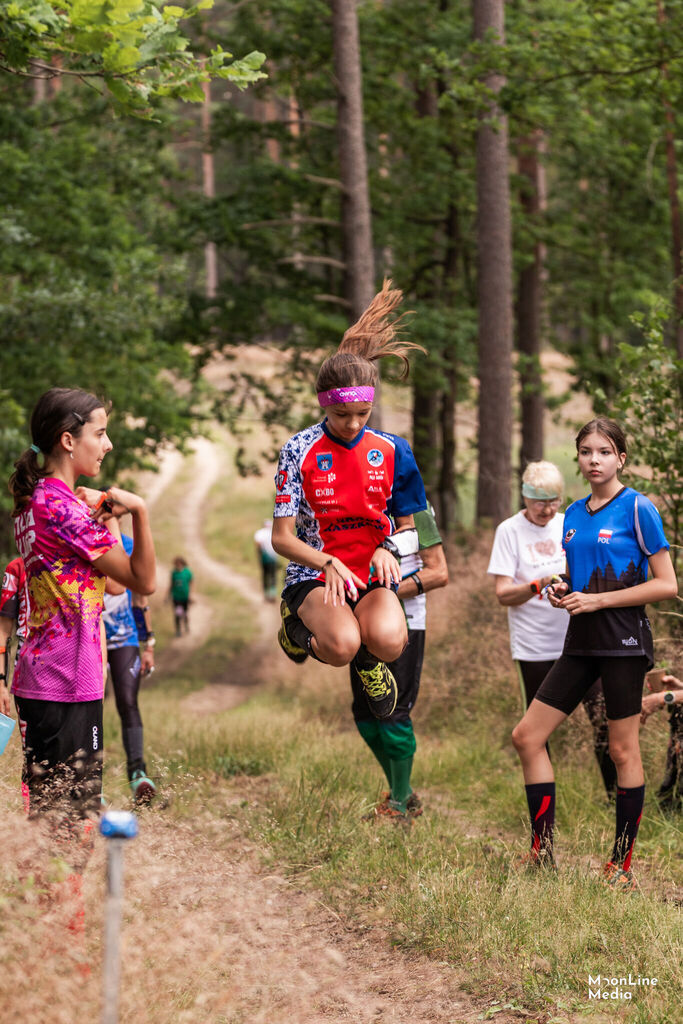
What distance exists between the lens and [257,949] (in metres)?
4.20

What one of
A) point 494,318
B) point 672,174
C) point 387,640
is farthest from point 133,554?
point 672,174

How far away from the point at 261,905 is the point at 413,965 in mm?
802

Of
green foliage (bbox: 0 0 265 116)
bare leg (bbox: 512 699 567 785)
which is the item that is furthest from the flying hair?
bare leg (bbox: 512 699 567 785)

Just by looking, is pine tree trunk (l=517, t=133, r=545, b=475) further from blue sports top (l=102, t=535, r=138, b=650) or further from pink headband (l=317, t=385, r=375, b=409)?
pink headband (l=317, t=385, r=375, b=409)

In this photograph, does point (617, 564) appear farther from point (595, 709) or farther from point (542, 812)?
point (595, 709)

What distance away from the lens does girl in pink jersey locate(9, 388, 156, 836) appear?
4047 mm

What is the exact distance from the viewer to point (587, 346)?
24.5 meters

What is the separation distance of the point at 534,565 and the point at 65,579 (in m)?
3.20

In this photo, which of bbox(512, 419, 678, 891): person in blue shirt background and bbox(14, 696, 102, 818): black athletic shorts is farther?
bbox(512, 419, 678, 891): person in blue shirt background

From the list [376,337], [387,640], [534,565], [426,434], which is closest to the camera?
[387,640]

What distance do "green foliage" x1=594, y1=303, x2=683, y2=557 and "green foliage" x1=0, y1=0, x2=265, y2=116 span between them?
355 cm

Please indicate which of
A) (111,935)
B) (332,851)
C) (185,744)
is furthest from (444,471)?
(111,935)

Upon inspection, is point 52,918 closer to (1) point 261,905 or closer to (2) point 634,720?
(1) point 261,905

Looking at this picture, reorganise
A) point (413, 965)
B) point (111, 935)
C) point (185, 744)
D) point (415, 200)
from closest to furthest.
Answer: point (111, 935)
point (413, 965)
point (185, 744)
point (415, 200)
